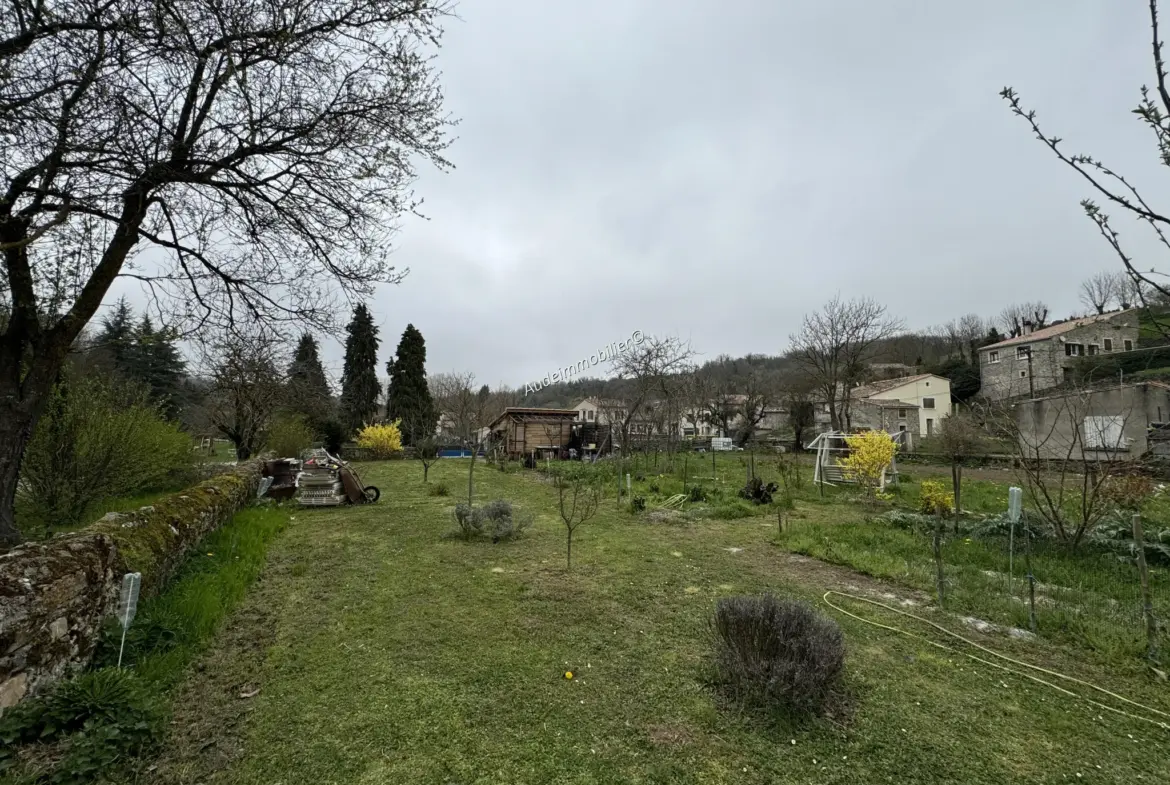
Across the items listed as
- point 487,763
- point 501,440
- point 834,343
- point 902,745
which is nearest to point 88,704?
point 487,763

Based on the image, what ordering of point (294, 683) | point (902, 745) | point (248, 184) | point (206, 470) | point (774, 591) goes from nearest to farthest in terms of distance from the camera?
point (902, 745), point (294, 683), point (774, 591), point (248, 184), point (206, 470)

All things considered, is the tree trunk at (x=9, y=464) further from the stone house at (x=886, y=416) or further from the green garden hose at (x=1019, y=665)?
the stone house at (x=886, y=416)

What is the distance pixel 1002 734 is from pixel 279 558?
291 inches

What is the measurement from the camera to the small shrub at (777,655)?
2.82m

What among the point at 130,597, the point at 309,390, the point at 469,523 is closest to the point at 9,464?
the point at 130,597

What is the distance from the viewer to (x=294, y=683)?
316 centimetres

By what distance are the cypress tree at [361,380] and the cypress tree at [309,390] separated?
8252mm

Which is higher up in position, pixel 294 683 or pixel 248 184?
pixel 248 184

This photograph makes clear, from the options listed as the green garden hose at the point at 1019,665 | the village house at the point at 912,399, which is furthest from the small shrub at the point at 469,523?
the village house at the point at 912,399

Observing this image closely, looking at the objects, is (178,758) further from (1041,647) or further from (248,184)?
(1041,647)

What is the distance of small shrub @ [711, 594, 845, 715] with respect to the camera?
282 cm

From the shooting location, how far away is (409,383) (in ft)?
110

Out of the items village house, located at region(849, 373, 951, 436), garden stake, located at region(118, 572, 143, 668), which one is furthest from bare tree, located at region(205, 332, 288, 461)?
village house, located at region(849, 373, 951, 436)

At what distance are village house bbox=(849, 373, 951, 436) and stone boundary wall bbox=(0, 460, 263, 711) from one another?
38304 mm
